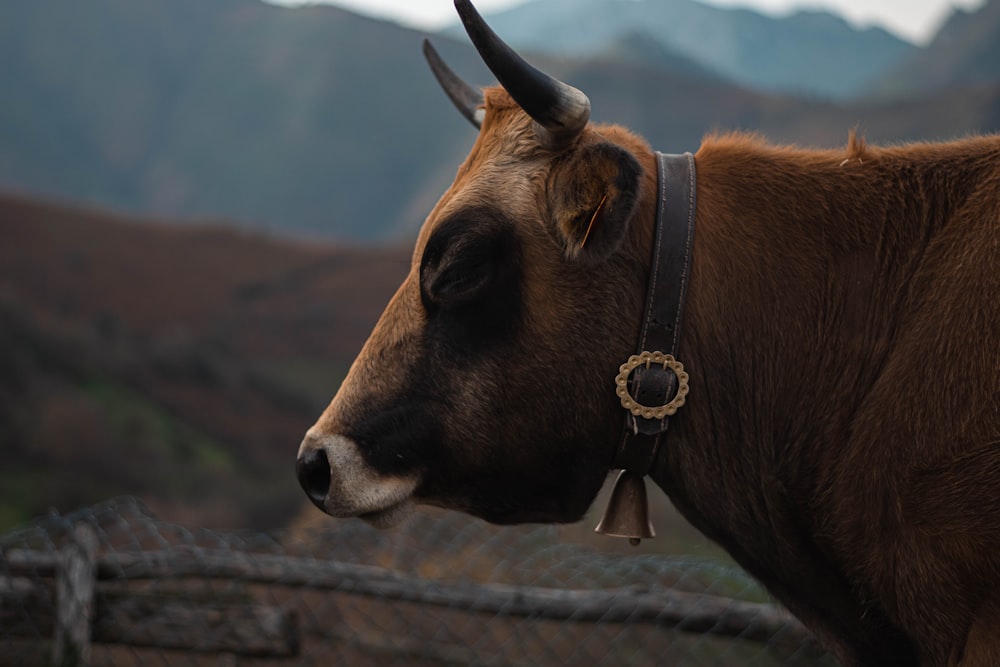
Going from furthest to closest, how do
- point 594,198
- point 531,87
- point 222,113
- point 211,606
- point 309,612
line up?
point 222,113, point 309,612, point 211,606, point 594,198, point 531,87

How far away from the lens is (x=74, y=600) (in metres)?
5.07

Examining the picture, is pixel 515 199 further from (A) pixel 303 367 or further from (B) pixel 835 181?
(A) pixel 303 367

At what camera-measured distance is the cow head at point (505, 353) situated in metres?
2.47

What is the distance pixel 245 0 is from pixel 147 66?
13.5 m

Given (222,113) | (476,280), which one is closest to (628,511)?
(476,280)

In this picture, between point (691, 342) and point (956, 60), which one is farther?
point (956, 60)

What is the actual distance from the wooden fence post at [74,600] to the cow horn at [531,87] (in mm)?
3950

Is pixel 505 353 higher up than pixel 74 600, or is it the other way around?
pixel 505 353

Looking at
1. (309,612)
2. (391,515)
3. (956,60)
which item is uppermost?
(391,515)

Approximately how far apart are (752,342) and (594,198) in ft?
1.90

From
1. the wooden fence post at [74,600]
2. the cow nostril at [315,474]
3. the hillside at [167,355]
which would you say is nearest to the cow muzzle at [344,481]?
the cow nostril at [315,474]

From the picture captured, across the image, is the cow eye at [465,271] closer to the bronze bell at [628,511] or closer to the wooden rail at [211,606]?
the bronze bell at [628,511]

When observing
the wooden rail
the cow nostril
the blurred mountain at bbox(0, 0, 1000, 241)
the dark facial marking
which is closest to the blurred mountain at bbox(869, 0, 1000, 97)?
the blurred mountain at bbox(0, 0, 1000, 241)

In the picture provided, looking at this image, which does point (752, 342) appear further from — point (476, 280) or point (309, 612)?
point (309, 612)
